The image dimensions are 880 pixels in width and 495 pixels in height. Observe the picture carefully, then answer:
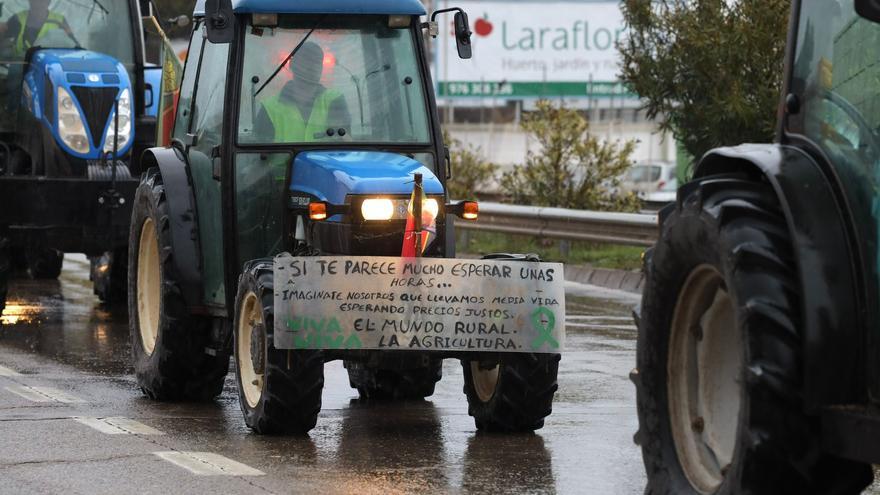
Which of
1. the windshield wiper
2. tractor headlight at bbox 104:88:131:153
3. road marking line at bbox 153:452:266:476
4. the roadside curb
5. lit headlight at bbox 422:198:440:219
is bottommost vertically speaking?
the roadside curb

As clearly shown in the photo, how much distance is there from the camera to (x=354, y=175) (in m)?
9.09

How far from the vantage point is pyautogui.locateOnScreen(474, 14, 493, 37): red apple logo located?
5881 centimetres

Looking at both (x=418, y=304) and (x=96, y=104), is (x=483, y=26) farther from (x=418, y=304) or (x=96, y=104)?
(x=418, y=304)

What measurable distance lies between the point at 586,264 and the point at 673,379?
13.5 m

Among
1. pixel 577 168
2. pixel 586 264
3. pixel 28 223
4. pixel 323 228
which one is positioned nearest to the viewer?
pixel 323 228

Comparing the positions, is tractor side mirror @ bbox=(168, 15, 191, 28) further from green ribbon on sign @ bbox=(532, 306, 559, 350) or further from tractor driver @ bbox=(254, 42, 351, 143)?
green ribbon on sign @ bbox=(532, 306, 559, 350)

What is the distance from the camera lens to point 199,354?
1019 centimetres

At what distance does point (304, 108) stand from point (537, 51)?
50.6 meters

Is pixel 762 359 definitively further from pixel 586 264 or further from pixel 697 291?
pixel 586 264

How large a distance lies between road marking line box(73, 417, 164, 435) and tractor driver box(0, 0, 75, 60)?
6.25 metres

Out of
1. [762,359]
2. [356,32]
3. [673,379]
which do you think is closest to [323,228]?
[356,32]

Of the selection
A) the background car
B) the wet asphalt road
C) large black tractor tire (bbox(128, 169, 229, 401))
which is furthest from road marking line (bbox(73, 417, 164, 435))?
the background car

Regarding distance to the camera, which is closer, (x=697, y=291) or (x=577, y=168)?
(x=697, y=291)

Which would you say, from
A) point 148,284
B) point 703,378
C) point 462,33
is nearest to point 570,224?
point 148,284
